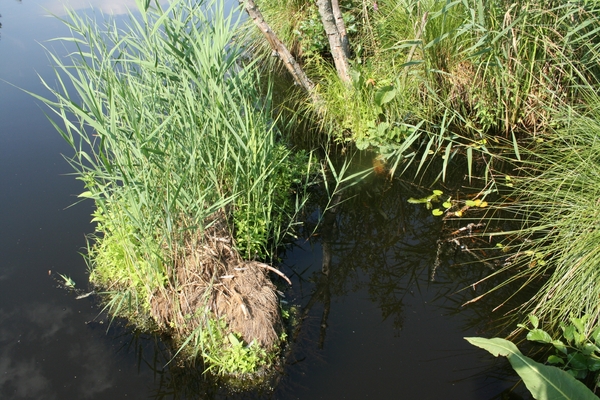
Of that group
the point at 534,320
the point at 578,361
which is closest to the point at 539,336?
the point at 534,320

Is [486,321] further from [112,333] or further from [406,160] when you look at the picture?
[112,333]

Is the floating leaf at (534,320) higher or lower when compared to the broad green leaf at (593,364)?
higher

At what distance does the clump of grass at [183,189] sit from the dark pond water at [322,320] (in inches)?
9.4

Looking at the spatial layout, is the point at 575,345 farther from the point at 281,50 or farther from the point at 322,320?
the point at 281,50

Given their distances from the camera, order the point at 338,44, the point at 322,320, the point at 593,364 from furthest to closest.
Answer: the point at 338,44
the point at 322,320
the point at 593,364

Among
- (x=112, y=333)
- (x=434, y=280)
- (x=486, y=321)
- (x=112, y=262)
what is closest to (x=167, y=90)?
(x=112, y=262)

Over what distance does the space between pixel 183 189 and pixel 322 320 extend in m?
1.11

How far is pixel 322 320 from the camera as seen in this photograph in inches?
113

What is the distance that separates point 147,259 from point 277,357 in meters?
0.89

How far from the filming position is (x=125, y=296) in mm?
2852

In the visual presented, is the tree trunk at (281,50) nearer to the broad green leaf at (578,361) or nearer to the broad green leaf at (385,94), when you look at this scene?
the broad green leaf at (385,94)

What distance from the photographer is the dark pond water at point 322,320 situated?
8.29ft

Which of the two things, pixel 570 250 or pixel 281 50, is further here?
pixel 281 50

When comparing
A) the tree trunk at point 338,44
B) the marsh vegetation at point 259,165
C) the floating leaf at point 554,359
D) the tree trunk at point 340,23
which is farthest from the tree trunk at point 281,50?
the floating leaf at point 554,359
